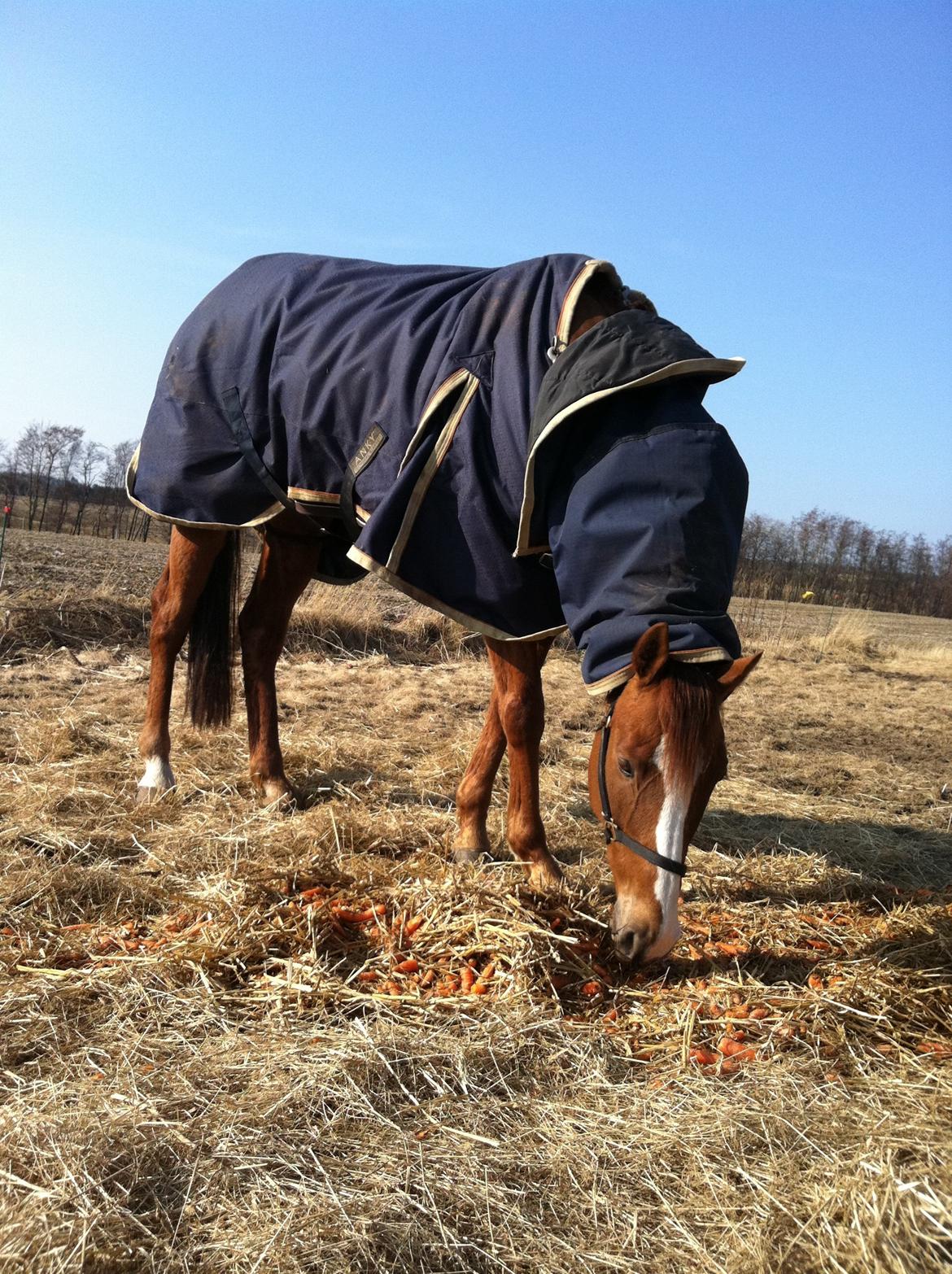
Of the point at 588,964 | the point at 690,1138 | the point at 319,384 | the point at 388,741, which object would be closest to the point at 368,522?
the point at 319,384

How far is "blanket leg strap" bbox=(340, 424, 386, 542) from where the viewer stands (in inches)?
124

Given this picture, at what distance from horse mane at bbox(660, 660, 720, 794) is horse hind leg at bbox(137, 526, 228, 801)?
8.01 feet

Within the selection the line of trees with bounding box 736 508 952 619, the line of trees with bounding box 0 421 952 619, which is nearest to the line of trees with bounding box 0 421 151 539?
the line of trees with bounding box 0 421 952 619

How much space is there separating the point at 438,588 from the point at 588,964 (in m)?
1.21

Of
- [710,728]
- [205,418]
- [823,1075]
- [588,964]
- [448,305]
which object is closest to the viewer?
[823,1075]

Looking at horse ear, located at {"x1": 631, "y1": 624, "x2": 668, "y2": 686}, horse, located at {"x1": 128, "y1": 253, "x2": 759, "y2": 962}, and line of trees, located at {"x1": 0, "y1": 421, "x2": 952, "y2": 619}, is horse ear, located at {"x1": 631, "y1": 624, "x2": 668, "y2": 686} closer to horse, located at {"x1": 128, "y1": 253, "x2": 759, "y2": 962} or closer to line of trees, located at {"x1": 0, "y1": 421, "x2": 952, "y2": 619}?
horse, located at {"x1": 128, "y1": 253, "x2": 759, "y2": 962}

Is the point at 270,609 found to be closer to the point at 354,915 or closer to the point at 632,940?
the point at 354,915

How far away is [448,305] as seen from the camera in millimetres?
A: 3264

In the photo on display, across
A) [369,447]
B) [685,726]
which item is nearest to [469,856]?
[685,726]

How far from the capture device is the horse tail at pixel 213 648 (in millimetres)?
Result: 4359

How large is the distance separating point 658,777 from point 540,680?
1.10 meters

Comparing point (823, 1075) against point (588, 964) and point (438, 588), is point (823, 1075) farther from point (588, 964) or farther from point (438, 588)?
point (438, 588)

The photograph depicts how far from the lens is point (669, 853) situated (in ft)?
7.56

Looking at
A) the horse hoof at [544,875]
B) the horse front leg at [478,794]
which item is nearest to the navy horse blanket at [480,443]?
the horse front leg at [478,794]
